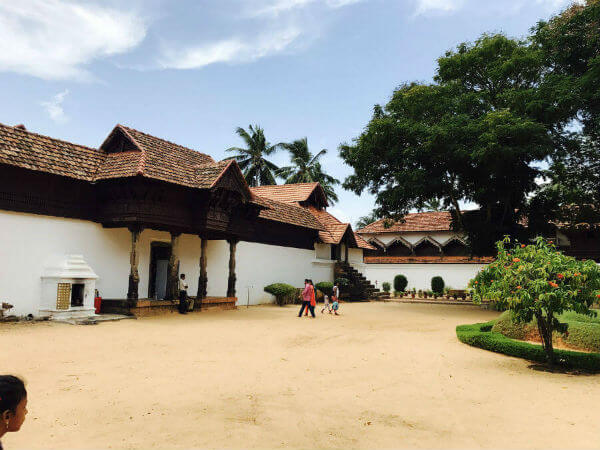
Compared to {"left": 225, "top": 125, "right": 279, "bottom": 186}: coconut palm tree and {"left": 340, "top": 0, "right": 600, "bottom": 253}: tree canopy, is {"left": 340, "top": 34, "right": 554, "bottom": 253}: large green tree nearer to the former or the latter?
{"left": 340, "top": 0, "right": 600, "bottom": 253}: tree canopy

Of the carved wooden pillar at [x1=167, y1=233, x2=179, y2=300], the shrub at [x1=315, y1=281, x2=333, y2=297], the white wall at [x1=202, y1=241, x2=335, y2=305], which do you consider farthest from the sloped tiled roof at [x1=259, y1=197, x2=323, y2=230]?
the carved wooden pillar at [x1=167, y1=233, x2=179, y2=300]

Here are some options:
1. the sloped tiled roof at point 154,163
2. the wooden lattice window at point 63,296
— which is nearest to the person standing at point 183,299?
the sloped tiled roof at point 154,163

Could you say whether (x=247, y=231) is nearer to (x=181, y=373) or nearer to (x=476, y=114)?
(x=476, y=114)

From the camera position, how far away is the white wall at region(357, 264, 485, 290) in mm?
33781

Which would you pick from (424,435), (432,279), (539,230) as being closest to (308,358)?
(424,435)

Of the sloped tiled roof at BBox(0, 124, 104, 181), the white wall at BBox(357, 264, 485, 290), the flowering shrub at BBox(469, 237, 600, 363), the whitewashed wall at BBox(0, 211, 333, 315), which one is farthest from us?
the white wall at BBox(357, 264, 485, 290)

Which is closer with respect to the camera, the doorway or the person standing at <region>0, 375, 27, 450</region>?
the person standing at <region>0, 375, 27, 450</region>

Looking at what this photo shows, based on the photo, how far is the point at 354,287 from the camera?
29.3 metres

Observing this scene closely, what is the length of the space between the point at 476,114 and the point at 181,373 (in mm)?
17776

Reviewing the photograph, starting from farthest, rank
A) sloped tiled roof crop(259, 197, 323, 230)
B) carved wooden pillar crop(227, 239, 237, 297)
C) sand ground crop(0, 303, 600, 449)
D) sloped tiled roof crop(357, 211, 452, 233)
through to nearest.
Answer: sloped tiled roof crop(357, 211, 452, 233) → sloped tiled roof crop(259, 197, 323, 230) → carved wooden pillar crop(227, 239, 237, 297) → sand ground crop(0, 303, 600, 449)

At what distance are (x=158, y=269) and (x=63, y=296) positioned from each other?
5.17 metres

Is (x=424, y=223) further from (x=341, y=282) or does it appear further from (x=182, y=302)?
(x=182, y=302)

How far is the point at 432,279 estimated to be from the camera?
34469mm

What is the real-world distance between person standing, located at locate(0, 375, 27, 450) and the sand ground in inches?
86.7
